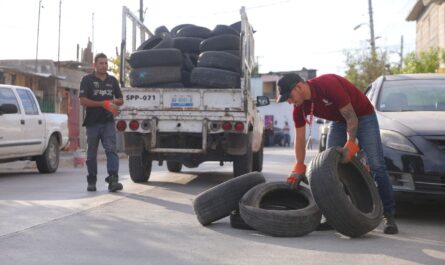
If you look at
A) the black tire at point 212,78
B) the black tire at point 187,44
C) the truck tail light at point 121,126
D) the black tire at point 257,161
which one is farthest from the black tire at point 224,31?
the black tire at point 257,161

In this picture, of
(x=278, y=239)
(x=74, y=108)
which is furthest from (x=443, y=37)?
(x=278, y=239)

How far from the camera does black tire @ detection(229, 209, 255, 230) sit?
5.95 metres

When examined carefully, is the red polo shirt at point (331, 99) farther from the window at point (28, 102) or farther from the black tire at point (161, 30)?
the window at point (28, 102)

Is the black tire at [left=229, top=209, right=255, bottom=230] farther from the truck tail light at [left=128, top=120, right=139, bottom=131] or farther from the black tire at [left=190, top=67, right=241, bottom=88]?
the black tire at [left=190, top=67, right=241, bottom=88]

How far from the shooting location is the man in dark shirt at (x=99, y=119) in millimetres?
8945

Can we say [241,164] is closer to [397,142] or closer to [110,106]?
[110,106]

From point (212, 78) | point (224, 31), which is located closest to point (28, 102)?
point (224, 31)

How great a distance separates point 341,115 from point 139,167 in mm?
5139

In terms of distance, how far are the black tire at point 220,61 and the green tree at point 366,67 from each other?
3100 centimetres

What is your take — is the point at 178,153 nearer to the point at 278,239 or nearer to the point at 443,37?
the point at 278,239

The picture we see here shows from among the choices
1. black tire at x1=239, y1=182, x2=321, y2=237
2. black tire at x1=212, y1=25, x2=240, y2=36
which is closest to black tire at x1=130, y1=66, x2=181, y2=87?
black tire at x1=212, y1=25, x2=240, y2=36

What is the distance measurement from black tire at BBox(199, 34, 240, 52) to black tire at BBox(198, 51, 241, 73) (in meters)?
0.33

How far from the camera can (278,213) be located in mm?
5504

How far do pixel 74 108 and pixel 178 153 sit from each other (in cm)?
1766
